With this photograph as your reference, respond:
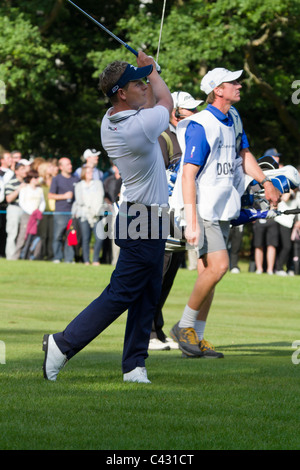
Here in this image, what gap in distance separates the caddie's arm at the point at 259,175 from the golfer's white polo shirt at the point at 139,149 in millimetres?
1958

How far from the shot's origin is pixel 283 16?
27.6 meters

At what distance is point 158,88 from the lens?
22.3ft

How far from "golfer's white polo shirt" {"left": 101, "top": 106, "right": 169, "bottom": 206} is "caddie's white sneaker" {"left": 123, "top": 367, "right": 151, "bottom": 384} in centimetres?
111

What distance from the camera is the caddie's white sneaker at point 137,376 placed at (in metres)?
6.93

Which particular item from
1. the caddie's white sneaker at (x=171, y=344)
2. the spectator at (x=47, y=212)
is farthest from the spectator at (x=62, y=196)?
the caddie's white sneaker at (x=171, y=344)

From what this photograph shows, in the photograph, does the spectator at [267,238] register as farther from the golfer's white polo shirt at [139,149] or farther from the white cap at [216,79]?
the golfer's white polo shirt at [139,149]

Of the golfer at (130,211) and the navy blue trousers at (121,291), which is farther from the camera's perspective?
the navy blue trousers at (121,291)

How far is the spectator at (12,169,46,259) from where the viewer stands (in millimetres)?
22422

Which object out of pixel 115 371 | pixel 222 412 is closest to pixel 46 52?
pixel 115 371

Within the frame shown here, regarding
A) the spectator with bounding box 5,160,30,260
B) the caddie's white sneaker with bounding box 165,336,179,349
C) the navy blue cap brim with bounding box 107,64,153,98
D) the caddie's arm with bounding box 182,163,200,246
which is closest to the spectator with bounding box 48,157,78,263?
the spectator with bounding box 5,160,30,260

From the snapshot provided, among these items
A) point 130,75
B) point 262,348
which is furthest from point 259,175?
point 130,75

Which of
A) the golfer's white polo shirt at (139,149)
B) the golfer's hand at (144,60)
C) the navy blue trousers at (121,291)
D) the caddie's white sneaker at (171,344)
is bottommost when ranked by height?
the caddie's white sneaker at (171,344)

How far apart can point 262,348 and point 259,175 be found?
6.27ft

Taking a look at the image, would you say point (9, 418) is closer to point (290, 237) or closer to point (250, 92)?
point (290, 237)
